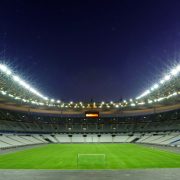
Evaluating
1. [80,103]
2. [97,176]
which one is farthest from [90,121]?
[97,176]

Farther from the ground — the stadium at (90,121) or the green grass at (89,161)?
the stadium at (90,121)

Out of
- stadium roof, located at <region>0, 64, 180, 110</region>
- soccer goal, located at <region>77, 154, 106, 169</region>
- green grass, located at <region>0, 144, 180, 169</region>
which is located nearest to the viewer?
green grass, located at <region>0, 144, 180, 169</region>

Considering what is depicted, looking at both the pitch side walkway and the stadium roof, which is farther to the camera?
the stadium roof

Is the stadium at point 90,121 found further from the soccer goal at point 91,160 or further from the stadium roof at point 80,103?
the soccer goal at point 91,160

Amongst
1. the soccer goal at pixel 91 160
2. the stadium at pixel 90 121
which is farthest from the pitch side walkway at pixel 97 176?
the stadium at pixel 90 121

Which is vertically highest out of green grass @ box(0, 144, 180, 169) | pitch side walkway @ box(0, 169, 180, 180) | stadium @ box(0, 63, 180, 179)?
stadium @ box(0, 63, 180, 179)

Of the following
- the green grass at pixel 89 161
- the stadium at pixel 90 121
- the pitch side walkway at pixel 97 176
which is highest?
the stadium at pixel 90 121

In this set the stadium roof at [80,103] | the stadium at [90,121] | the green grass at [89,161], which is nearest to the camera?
the green grass at [89,161]

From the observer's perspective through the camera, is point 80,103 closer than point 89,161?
No

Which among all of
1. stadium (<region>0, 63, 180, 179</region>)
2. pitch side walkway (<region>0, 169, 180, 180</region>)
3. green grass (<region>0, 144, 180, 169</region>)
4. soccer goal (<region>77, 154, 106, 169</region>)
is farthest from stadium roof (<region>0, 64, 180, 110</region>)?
pitch side walkway (<region>0, 169, 180, 180</region>)

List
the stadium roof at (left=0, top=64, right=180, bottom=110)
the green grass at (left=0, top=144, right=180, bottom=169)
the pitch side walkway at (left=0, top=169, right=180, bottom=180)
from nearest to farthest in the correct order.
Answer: the pitch side walkway at (left=0, top=169, right=180, bottom=180), the green grass at (left=0, top=144, right=180, bottom=169), the stadium roof at (left=0, top=64, right=180, bottom=110)

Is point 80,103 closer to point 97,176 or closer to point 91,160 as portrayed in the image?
point 91,160

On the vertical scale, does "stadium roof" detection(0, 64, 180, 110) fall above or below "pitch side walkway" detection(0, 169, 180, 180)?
above

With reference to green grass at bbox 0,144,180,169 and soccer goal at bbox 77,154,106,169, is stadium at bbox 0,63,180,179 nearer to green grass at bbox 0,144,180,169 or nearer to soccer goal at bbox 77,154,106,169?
green grass at bbox 0,144,180,169
